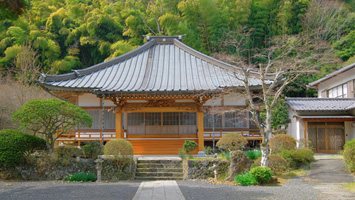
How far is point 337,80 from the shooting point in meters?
20.0

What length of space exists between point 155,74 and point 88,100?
3.81 metres

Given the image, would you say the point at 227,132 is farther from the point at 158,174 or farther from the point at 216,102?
the point at 158,174

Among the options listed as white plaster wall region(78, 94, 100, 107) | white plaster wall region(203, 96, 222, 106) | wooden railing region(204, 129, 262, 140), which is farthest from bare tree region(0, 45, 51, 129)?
wooden railing region(204, 129, 262, 140)

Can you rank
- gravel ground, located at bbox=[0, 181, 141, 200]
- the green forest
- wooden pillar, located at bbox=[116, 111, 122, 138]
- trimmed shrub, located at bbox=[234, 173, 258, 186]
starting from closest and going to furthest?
gravel ground, located at bbox=[0, 181, 141, 200]
trimmed shrub, located at bbox=[234, 173, 258, 186]
wooden pillar, located at bbox=[116, 111, 122, 138]
the green forest

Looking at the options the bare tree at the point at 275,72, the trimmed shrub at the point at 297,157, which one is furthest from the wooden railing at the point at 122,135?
the trimmed shrub at the point at 297,157

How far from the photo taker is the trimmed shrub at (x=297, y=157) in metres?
11.8

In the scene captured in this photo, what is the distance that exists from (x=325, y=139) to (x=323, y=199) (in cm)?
1044

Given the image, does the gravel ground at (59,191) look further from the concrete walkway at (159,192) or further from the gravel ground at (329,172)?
the gravel ground at (329,172)

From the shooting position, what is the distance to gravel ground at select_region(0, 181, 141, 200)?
291 inches

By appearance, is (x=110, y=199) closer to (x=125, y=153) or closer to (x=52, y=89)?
(x=125, y=153)

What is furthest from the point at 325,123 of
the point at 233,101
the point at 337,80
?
the point at 233,101

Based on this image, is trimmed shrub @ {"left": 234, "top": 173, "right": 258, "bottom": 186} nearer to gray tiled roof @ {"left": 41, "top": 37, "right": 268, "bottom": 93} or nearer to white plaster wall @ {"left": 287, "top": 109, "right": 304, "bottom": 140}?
gray tiled roof @ {"left": 41, "top": 37, "right": 268, "bottom": 93}

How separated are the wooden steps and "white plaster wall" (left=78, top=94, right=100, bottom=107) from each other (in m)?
4.93

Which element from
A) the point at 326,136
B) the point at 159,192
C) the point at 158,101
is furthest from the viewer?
the point at 326,136
